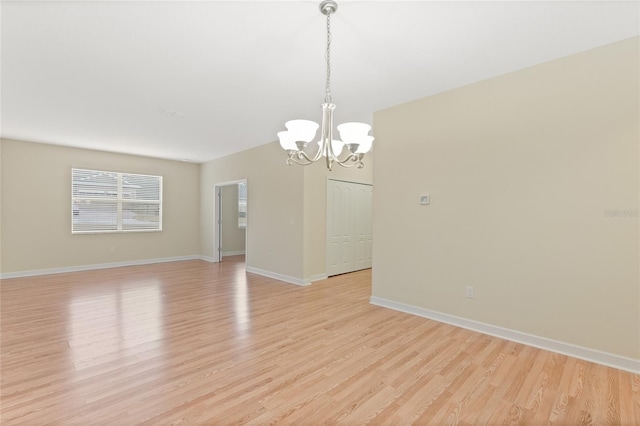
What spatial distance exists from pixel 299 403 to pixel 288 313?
1820 mm

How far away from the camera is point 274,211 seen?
593cm

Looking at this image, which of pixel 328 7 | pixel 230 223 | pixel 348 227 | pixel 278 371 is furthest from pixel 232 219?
pixel 328 7

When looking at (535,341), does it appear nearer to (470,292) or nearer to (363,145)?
(470,292)

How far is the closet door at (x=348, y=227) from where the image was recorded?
596cm

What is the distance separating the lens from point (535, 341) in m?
2.88

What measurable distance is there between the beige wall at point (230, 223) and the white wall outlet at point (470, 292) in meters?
7.08

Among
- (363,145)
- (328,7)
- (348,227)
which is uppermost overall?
(328,7)

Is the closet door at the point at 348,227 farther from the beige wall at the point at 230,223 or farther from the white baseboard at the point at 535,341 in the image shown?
the beige wall at the point at 230,223

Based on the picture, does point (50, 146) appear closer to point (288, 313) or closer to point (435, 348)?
point (288, 313)

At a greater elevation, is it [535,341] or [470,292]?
[470,292]

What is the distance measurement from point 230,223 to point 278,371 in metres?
7.15

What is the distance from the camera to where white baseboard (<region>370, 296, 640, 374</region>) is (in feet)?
8.13

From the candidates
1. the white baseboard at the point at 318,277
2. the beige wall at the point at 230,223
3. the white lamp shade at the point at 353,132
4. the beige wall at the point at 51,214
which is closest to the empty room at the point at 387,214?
the white lamp shade at the point at 353,132

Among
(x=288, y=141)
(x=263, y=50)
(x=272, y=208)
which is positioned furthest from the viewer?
(x=272, y=208)
